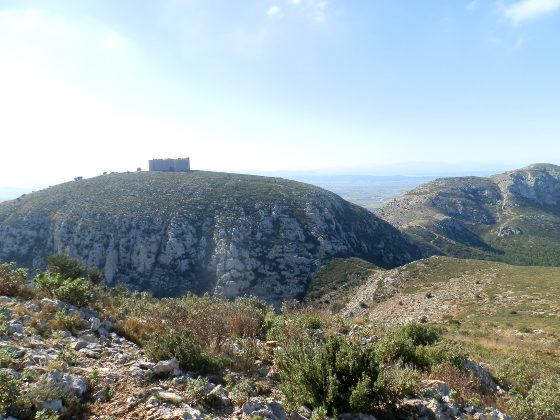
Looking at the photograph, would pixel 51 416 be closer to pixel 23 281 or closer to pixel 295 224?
pixel 23 281

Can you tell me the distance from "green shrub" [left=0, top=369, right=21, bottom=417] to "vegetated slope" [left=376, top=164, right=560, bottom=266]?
87606mm

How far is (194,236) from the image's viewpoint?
64750 mm

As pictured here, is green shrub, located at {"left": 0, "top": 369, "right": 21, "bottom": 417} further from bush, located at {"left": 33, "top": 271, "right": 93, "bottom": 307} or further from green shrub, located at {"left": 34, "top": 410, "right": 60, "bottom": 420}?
bush, located at {"left": 33, "top": 271, "right": 93, "bottom": 307}

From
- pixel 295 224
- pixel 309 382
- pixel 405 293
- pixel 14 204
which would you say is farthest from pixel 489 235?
pixel 14 204

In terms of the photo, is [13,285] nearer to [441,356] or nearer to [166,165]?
[441,356]

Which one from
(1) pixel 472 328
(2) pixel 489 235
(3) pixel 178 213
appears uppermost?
(3) pixel 178 213

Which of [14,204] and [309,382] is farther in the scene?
[14,204]

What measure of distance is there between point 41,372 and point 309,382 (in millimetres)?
4894

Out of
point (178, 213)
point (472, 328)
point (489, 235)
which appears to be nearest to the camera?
point (472, 328)

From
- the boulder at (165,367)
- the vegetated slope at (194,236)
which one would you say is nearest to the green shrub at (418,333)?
the boulder at (165,367)

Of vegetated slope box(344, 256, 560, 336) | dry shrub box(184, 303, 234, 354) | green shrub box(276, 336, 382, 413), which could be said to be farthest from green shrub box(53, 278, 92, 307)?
vegetated slope box(344, 256, 560, 336)

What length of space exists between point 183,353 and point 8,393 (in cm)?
295

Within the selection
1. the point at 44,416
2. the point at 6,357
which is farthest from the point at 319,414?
the point at 6,357

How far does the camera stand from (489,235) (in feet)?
338
